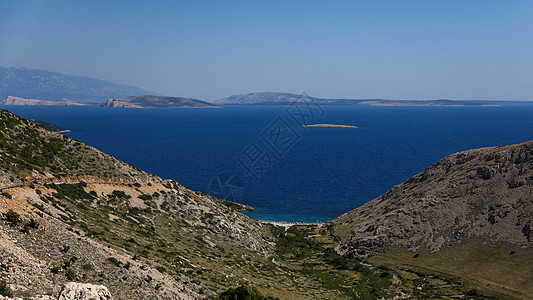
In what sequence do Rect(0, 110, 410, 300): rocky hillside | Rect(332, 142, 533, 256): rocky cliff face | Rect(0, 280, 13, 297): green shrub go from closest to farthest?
Rect(0, 280, 13, 297): green shrub, Rect(0, 110, 410, 300): rocky hillside, Rect(332, 142, 533, 256): rocky cliff face

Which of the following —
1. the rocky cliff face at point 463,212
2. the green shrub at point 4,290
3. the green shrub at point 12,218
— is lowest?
the rocky cliff face at point 463,212

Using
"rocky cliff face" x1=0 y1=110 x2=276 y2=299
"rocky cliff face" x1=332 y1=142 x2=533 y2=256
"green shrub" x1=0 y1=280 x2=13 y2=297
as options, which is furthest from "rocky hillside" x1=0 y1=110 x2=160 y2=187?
"rocky cliff face" x1=332 y1=142 x2=533 y2=256

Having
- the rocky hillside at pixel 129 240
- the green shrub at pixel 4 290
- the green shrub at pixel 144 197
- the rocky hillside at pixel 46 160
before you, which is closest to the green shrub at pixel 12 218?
the rocky hillside at pixel 129 240

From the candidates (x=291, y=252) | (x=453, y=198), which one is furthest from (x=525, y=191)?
(x=291, y=252)

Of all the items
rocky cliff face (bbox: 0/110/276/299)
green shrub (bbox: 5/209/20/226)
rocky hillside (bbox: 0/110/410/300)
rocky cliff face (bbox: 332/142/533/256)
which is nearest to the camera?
rocky cliff face (bbox: 0/110/276/299)

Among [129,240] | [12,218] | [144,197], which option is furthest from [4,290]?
[144,197]

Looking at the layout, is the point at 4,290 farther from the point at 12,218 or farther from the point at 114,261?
the point at 114,261

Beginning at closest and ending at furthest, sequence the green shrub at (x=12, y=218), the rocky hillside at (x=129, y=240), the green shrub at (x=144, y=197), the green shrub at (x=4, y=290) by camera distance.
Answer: the green shrub at (x=4, y=290) < the rocky hillside at (x=129, y=240) < the green shrub at (x=12, y=218) < the green shrub at (x=144, y=197)

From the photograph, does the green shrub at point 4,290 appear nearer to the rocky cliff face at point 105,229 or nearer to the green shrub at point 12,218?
the rocky cliff face at point 105,229

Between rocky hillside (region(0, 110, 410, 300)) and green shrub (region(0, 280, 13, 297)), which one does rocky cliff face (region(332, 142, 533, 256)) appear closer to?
rocky hillside (region(0, 110, 410, 300))
